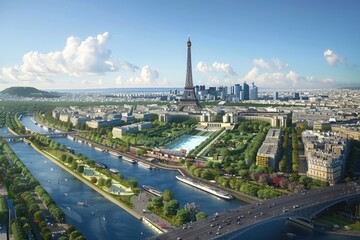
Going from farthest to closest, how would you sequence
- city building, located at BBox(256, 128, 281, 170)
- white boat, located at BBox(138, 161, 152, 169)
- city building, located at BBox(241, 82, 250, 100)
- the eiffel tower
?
1. city building, located at BBox(241, 82, 250, 100)
2. the eiffel tower
3. white boat, located at BBox(138, 161, 152, 169)
4. city building, located at BBox(256, 128, 281, 170)

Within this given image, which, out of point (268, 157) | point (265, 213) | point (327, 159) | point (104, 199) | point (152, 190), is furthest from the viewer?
point (268, 157)

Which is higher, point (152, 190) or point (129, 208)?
point (152, 190)

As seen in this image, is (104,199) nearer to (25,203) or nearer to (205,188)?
(25,203)

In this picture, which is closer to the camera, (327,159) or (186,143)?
(327,159)

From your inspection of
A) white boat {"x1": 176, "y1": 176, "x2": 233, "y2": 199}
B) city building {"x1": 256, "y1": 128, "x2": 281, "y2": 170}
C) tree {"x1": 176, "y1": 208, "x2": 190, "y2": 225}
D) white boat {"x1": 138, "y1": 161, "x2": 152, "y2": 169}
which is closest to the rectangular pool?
white boat {"x1": 138, "y1": 161, "x2": 152, "y2": 169}

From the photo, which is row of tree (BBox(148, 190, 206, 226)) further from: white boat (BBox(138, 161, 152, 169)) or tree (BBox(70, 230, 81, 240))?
white boat (BBox(138, 161, 152, 169))

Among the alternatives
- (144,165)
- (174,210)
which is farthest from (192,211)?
(144,165)

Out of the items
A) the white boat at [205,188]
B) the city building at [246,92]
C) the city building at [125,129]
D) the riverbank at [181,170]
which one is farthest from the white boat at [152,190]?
the city building at [246,92]

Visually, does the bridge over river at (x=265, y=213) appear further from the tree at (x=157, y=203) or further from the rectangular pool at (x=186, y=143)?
the rectangular pool at (x=186, y=143)
